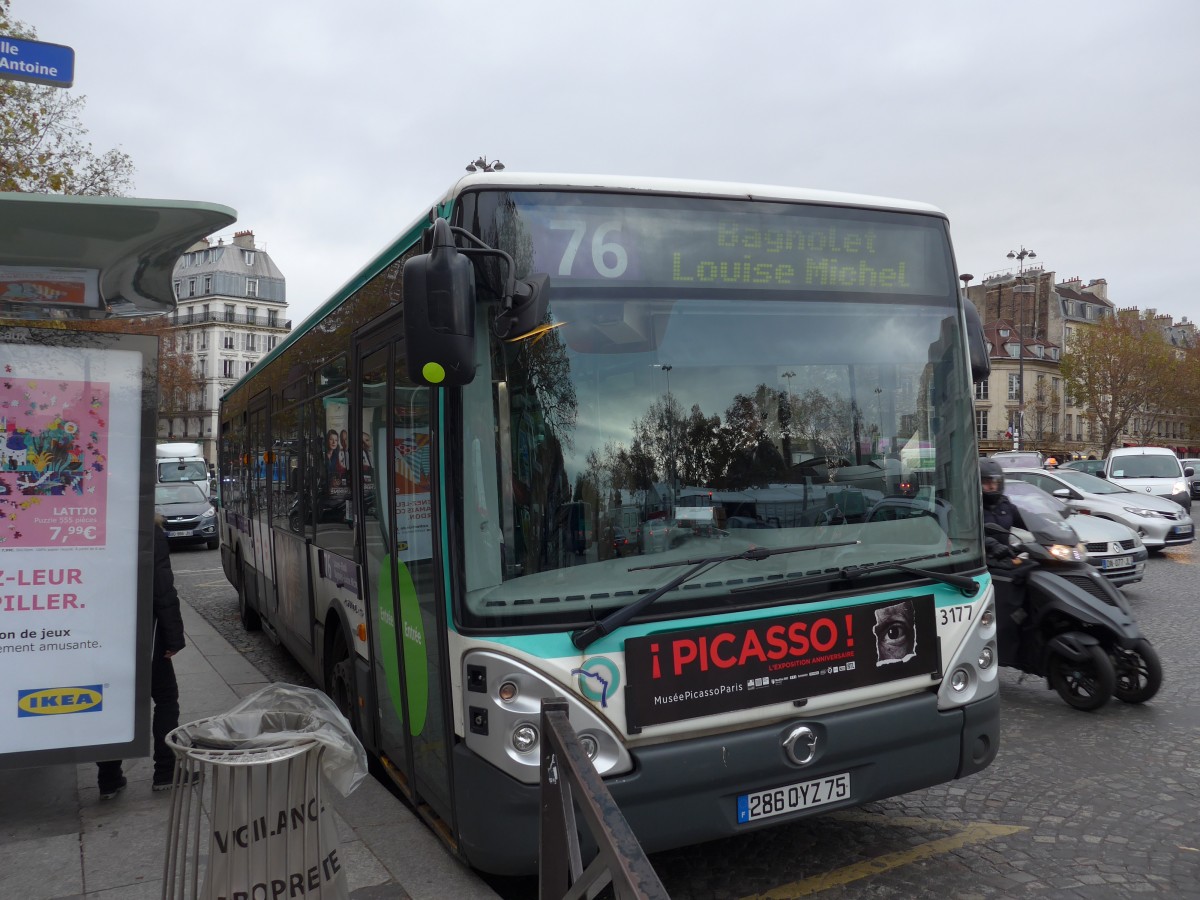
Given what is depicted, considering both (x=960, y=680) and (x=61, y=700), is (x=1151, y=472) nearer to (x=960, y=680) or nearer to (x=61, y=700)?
(x=960, y=680)

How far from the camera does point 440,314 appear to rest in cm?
348

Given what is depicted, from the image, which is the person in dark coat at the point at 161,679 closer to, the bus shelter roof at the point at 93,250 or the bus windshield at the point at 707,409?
the bus shelter roof at the point at 93,250

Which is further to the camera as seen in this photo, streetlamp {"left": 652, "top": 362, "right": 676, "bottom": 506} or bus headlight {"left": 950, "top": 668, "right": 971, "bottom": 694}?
bus headlight {"left": 950, "top": 668, "right": 971, "bottom": 694}

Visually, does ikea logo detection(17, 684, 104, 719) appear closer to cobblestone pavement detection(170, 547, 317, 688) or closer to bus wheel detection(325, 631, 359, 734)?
bus wheel detection(325, 631, 359, 734)

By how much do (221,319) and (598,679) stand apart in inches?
3928

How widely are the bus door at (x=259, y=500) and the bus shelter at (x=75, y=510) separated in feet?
12.9

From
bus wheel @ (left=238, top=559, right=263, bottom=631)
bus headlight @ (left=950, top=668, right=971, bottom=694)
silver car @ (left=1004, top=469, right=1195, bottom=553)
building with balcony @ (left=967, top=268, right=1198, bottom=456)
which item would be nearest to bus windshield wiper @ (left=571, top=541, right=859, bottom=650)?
bus headlight @ (left=950, top=668, right=971, bottom=694)

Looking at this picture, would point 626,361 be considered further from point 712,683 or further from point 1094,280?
point 1094,280

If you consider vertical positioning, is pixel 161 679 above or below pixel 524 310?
below

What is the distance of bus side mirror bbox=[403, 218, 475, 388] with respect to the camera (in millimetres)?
3477

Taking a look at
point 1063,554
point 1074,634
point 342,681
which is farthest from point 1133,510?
point 342,681

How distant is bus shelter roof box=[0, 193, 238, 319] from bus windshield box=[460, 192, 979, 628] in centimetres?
128

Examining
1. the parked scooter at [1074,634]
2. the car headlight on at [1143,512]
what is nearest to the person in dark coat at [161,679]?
the parked scooter at [1074,634]

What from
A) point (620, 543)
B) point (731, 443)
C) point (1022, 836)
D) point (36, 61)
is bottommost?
point (1022, 836)
